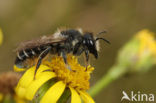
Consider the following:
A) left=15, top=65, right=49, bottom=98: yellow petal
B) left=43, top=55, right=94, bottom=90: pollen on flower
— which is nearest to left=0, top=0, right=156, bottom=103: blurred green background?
left=43, top=55, right=94, bottom=90: pollen on flower

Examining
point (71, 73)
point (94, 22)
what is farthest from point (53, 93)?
point (94, 22)

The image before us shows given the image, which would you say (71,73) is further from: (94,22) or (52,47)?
(94,22)

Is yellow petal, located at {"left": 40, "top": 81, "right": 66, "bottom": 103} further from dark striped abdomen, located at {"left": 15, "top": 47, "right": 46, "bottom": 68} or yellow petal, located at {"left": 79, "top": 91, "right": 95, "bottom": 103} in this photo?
dark striped abdomen, located at {"left": 15, "top": 47, "right": 46, "bottom": 68}

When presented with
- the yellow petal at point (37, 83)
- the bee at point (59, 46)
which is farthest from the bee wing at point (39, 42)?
the yellow petal at point (37, 83)

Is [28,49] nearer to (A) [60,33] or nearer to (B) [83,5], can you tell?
(A) [60,33]

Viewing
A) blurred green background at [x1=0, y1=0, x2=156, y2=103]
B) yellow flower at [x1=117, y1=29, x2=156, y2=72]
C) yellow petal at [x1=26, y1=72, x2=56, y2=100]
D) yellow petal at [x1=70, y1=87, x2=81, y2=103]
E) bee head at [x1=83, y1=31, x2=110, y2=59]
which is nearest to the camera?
yellow petal at [x1=26, y1=72, x2=56, y2=100]

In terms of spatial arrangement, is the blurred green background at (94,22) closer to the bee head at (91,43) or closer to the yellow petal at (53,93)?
the bee head at (91,43)
